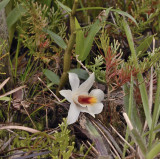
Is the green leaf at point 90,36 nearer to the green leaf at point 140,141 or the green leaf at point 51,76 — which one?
→ the green leaf at point 51,76

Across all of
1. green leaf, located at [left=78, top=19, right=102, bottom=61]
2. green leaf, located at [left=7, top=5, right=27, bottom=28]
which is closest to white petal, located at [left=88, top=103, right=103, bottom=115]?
green leaf, located at [left=78, top=19, right=102, bottom=61]

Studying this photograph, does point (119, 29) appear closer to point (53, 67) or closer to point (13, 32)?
point (53, 67)

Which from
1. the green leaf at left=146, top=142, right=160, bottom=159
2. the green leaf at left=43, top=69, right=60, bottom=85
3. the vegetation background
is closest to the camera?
the green leaf at left=146, top=142, right=160, bottom=159

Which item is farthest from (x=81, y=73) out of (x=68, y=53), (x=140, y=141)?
(x=140, y=141)

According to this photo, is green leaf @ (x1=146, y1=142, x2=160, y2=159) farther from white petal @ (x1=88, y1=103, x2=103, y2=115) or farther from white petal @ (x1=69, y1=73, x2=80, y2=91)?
white petal @ (x1=69, y1=73, x2=80, y2=91)

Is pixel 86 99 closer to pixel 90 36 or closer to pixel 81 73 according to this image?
pixel 81 73

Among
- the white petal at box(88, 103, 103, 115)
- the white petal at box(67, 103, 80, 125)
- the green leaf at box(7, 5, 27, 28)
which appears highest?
the green leaf at box(7, 5, 27, 28)

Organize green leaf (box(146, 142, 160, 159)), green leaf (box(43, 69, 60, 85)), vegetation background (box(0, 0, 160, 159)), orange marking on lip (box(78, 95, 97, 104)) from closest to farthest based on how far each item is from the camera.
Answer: green leaf (box(146, 142, 160, 159)) < vegetation background (box(0, 0, 160, 159)) < orange marking on lip (box(78, 95, 97, 104)) < green leaf (box(43, 69, 60, 85))
